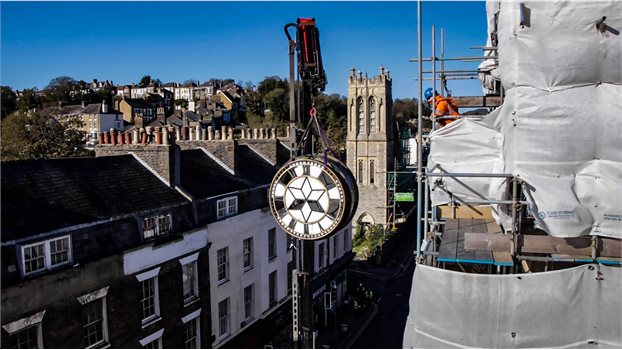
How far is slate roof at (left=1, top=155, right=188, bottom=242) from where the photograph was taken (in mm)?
10680

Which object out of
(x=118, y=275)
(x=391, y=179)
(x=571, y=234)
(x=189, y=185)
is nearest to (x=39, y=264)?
(x=118, y=275)

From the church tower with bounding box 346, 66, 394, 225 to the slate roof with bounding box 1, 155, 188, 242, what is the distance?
3088 centimetres

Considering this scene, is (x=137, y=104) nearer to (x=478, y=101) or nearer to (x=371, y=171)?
(x=371, y=171)

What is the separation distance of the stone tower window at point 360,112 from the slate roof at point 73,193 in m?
32.1

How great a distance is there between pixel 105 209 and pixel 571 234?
410 inches

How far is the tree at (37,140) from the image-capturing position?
31266 millimetres

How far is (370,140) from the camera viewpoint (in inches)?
1795

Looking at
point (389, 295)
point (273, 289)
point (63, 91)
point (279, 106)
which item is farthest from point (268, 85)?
point (273, 289)

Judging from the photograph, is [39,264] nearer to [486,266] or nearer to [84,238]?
[84,238]

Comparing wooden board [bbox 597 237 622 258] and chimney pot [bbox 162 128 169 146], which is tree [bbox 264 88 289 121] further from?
wooden board [bbox 597 237 622 258]

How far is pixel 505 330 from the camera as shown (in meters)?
7.36

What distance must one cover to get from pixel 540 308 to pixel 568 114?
9.60 ft

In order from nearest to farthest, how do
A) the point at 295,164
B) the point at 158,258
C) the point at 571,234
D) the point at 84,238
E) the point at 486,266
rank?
the point at 571,234, the point at 295,164, the point at 486,266, the point at 84,238, the point at 158,258

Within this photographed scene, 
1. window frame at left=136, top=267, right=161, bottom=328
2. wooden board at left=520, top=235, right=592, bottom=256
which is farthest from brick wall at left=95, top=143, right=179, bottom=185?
wooden board at left=520, top=235, right=592, bottom=256
